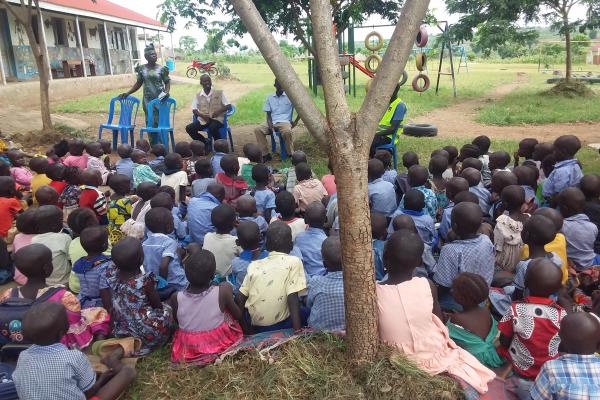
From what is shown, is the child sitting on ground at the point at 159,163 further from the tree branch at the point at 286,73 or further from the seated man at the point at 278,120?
the tree branch at the point at 286,73

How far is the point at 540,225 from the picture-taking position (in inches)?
119

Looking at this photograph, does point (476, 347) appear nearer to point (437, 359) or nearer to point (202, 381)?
point (437, 359)

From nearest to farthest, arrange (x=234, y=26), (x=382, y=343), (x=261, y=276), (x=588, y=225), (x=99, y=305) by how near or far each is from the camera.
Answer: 1. (x=382, y=343)
2. (x=261, y=276)
3. (x=99, y=305)
4. (x=588, y=225)
5. (x=234, y=26)

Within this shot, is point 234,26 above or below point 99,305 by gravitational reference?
above

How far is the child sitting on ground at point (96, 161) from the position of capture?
5.97m

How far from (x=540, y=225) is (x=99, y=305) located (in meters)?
2.95

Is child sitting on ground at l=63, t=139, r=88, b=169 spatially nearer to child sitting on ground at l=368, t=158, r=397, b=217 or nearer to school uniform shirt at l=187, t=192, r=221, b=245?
school uniform shirt at l=187, t=192, r=221, b=245

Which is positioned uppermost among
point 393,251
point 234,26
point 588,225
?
point 234,26

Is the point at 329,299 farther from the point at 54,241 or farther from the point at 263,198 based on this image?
the point at 54,241

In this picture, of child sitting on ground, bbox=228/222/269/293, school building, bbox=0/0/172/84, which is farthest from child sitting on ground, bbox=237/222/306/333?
school building, bbox=0/0/172/84

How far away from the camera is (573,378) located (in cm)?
206

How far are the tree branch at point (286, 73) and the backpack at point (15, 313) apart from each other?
177cm

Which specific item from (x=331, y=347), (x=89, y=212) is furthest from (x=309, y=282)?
(x=89, y=212)

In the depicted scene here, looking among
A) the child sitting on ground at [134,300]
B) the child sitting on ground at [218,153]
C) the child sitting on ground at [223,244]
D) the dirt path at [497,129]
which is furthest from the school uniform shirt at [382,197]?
the dirt path at [497,129]
